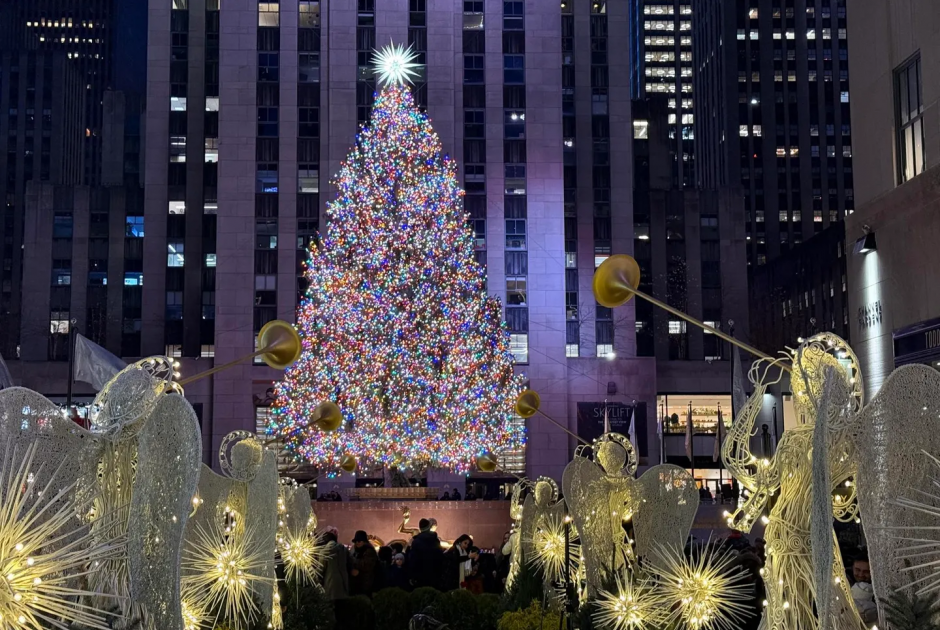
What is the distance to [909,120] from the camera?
22.7 m

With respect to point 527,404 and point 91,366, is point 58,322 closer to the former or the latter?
point 91,366

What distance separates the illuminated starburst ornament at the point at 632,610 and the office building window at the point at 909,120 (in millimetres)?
13650

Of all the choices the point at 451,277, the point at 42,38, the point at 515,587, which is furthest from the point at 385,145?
the point at 42,38

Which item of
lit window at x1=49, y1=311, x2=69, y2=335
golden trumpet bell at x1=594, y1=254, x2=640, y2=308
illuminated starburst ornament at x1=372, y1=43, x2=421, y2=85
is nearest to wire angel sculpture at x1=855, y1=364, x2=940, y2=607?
golden trumpet bell at x1=594, y1=254, x2=640, y2=308

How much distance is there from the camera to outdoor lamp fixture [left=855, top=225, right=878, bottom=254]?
23.9m

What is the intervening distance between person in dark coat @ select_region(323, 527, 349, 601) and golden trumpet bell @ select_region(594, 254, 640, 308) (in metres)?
8.46

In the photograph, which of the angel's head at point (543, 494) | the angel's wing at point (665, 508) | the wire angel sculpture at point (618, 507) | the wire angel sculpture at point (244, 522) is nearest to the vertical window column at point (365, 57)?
the angel's head at point (543, 494)

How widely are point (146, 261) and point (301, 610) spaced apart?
5019 centimetres

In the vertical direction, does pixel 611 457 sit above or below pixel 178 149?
below

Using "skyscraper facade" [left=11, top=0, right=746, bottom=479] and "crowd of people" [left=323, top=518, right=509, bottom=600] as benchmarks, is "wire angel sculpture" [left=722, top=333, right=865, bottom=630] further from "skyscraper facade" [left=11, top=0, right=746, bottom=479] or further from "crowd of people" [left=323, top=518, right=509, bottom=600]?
"skyscraper facade" [left=11, top=0, right=746, bottom=479]

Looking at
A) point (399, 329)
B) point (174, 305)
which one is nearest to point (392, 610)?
point (399, 329)

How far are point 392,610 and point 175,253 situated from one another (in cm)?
4845

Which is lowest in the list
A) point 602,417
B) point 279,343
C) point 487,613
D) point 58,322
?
point 487,613

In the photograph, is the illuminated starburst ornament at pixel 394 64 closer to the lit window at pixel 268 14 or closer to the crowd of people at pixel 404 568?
the lit window at pixel 268 14
